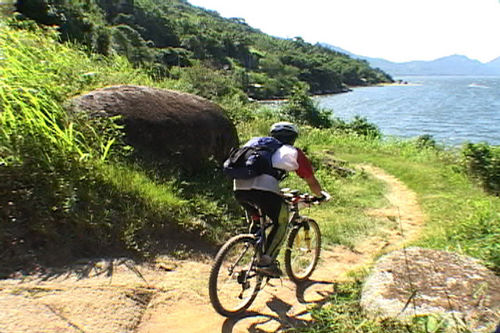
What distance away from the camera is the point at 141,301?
3889 mm

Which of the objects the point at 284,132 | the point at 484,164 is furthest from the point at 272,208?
the point at 484,164

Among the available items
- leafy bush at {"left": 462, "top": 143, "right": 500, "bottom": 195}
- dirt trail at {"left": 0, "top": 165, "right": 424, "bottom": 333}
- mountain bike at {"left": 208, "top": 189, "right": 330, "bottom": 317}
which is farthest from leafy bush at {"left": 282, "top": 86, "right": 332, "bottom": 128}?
dirt trail at {"left": 0, "top": 165, "right": 424, "bottom": 333}

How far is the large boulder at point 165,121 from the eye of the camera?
19.8ft

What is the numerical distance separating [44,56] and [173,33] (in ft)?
271

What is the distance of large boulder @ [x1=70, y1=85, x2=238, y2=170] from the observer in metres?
6.02

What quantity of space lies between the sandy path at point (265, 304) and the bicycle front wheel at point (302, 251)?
0.50 feet

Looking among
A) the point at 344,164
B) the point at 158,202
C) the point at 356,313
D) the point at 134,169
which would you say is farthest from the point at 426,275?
the point at 344,164

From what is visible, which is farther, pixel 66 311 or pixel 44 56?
pixel 44 56

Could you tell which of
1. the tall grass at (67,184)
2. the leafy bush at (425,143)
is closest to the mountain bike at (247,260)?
the tall grass at (67,184)

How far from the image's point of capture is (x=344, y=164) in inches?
517

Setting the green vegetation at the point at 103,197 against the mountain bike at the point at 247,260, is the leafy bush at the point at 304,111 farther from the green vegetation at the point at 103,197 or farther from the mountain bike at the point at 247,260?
the mountain bike at the point at 247,260

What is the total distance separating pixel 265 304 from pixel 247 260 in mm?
512

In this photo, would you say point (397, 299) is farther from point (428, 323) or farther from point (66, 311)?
point (66, 311)

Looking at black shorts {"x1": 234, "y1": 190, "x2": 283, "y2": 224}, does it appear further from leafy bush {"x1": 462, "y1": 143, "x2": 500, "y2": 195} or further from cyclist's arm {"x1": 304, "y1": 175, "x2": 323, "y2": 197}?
leafy bush {"x1": 462, "y1": 143, "x2": 500, "y2": 195}
